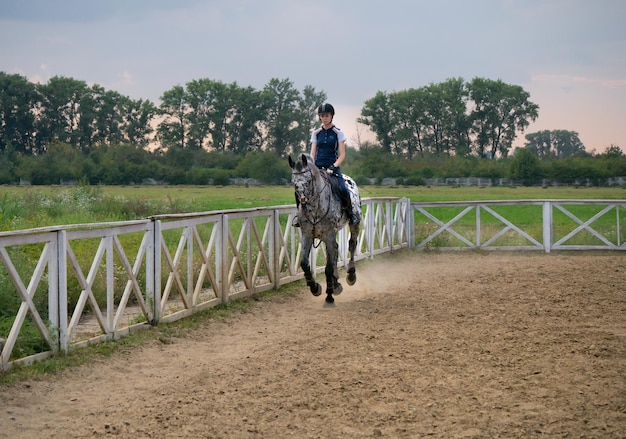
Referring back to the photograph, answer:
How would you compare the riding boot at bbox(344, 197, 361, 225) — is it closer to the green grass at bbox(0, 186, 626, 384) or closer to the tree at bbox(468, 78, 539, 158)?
the green grass at bbox(0, 186, 626, 384)

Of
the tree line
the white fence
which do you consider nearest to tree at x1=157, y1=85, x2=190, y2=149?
the tree line

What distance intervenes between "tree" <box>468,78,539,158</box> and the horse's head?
2822 inches

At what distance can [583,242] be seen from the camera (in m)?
20.8

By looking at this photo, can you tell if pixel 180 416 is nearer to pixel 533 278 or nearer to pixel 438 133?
pixel 533 278

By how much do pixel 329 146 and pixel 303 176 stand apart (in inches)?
46.1

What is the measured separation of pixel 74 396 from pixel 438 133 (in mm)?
78126

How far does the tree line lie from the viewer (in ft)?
224

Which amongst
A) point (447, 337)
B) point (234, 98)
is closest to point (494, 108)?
point (234, 98)

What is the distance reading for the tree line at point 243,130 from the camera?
6831cm

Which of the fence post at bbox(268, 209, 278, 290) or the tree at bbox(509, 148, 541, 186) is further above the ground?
the tree at bbox(509, 148, 541, 186)

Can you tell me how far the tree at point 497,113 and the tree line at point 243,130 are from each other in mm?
100

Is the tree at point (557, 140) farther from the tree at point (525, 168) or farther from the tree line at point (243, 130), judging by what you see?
the tree at point (525, 168)

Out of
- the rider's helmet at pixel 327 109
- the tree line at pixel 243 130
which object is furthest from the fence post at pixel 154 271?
the tree line at pixel 243 130

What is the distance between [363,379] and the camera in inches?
→ 271
